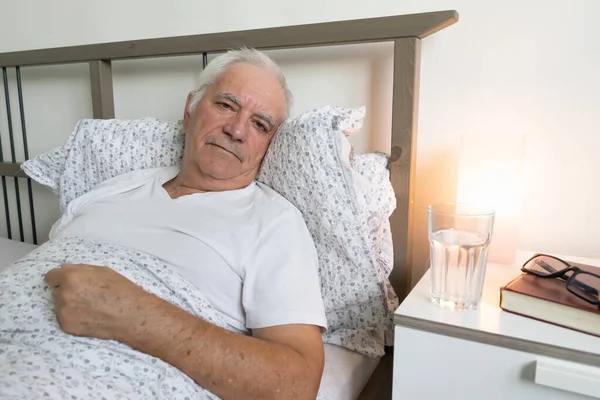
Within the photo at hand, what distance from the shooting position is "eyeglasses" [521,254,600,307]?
0.70 m

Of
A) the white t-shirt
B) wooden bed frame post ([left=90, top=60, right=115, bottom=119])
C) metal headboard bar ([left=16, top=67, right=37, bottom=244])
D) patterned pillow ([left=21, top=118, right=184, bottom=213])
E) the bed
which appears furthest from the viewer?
metal headboard bar ([left=16, top=67, right=37, bottom=244])

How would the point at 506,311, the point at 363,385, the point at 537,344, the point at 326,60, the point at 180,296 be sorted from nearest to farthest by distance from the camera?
the point at 537,344
the point at 506,311
the point at 180,296
the point at 363,385
the point at 326,60

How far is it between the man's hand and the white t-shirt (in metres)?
0.17

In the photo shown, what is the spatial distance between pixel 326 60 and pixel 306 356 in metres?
0.79

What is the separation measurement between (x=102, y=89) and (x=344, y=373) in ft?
3.70

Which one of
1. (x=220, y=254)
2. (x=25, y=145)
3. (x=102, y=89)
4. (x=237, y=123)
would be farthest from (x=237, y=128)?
(x=25, y=145)

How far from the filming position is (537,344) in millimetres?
662

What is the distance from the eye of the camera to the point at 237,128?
107cm

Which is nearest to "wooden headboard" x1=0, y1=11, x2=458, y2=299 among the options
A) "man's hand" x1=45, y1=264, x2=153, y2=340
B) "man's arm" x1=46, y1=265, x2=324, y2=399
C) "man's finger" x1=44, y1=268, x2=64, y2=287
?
"man's arm" x1=46, y1=265, x2=324, y2=399

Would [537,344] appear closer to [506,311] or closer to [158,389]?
[506,311]

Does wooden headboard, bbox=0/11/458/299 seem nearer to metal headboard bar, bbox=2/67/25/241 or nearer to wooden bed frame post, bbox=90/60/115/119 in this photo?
wooden bed frame post, bbox=90/60/115/119

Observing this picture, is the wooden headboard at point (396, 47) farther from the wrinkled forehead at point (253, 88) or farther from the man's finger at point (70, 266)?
the man's finger at point (70, 266)

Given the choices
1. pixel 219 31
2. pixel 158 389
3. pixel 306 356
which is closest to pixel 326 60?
pixel 219 31

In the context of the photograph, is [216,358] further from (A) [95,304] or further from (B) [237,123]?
(B) [237,123]
